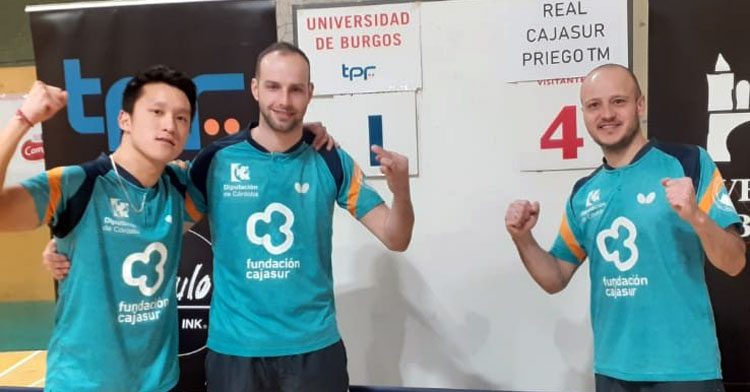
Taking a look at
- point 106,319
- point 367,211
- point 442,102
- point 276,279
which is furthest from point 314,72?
point 106,319

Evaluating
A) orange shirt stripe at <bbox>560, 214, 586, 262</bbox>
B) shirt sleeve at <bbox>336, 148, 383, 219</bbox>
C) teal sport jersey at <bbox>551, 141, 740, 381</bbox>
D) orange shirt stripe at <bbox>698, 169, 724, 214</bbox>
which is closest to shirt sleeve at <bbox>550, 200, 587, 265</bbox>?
orange shirt stripe at <bbox>560, 214, 586, 262</bbox>

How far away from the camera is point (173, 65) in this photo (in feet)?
9.84

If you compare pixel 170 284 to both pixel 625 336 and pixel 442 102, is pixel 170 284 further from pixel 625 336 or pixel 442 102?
pixel 442 102

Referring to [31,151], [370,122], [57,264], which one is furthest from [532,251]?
[31,151]

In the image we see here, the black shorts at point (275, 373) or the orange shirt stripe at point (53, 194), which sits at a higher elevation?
the orange shirt stripe at point (53, 194)

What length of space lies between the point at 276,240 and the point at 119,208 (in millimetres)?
463

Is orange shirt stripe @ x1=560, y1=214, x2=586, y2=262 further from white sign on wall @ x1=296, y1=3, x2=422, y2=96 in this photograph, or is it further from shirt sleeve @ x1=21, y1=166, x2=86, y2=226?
shirt sleeve @ x1=21, y1=166, x2=86, y2=226

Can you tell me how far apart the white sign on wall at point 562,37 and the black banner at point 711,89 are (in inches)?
6.0

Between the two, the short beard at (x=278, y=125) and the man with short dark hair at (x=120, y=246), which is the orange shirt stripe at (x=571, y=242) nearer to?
the short beard at (x=278, y=125)

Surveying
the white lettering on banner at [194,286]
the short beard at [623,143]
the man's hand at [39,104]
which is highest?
the man's hand at [39,104]

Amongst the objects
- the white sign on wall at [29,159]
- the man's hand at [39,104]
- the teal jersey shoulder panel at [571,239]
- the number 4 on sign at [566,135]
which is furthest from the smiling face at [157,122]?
the white sign on wall at [29,159]

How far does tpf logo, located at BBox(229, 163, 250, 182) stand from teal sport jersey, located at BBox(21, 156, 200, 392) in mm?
281

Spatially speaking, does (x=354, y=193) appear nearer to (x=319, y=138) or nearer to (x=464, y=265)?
(x=319, y=138)

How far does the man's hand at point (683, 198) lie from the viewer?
1.60 meters
